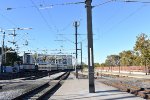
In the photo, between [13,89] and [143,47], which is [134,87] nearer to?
[13,89]

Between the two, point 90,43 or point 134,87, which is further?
point 134,87

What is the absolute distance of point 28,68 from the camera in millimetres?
125688

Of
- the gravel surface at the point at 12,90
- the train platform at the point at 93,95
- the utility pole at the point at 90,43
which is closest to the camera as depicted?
the train platform at the point at 93,95

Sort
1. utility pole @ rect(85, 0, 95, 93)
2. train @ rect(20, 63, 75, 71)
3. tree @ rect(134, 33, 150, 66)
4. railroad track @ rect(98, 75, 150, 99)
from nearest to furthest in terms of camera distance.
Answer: railroad track @ rect(98, 75, 150, 99)
utility pole @ rect(85, 0, 95, 93)
tree @ rect(134, 33, 150, 66)
train @ rect(20, 63, 75, 71)

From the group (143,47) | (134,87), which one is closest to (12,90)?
(134,87)

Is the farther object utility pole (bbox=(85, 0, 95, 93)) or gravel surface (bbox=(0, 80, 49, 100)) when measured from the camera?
utility pole (bbox=(85, 0, 95, 93))

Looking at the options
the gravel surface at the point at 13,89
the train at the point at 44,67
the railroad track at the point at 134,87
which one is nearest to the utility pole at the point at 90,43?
the railroad track at the point at 134,87

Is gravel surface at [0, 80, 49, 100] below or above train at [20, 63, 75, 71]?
below

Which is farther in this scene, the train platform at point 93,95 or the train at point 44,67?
the train at point 44,67

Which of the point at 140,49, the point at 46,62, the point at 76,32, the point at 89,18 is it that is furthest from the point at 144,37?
the point at 46,62

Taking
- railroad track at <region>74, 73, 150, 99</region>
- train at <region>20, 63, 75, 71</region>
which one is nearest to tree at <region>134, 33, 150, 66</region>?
railroad track at <region>74, 73, 150, 99</region>

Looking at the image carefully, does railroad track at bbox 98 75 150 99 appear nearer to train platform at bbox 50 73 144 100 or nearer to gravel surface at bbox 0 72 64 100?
train platform at bbox 50 73 144 100

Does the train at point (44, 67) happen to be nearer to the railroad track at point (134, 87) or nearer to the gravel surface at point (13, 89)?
the gravel surface at point (13, 89)

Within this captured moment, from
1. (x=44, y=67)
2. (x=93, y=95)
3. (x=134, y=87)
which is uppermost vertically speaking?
(x=44, y=67)
